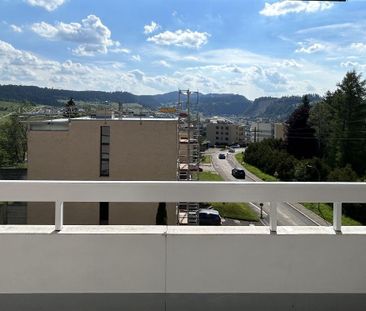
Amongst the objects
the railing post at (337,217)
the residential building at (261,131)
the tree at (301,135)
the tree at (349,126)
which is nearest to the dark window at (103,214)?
the railing post at (337,217)

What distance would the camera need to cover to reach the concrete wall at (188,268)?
158 inches

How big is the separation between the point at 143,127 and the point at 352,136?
38309 mm

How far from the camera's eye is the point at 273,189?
410 centimetres

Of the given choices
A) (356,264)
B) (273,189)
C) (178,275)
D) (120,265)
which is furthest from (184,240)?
(356,264)

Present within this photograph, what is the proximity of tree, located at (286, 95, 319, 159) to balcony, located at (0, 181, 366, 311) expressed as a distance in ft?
268

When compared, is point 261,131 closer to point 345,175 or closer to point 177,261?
point 345,175

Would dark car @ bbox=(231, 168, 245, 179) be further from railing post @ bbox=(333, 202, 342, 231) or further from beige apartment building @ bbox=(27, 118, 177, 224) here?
railing post @ bbox=(333, 202, 342, 231)

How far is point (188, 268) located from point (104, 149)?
1512 inches

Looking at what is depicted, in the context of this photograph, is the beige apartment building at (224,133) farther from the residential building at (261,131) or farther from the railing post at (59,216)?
the railing post at (59,216)

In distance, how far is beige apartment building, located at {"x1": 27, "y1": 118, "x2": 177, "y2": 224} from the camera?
41.0 m

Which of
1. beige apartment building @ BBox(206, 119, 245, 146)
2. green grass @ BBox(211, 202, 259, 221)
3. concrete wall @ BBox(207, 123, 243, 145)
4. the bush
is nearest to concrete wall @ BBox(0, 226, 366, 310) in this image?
green grass @ BBox(211, 202, 259, 221)

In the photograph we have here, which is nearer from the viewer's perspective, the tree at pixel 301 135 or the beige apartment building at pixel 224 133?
the tree at pixel 301 135

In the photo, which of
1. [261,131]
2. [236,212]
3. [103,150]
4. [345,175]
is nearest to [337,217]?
[103,150]

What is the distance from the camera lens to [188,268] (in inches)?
160
